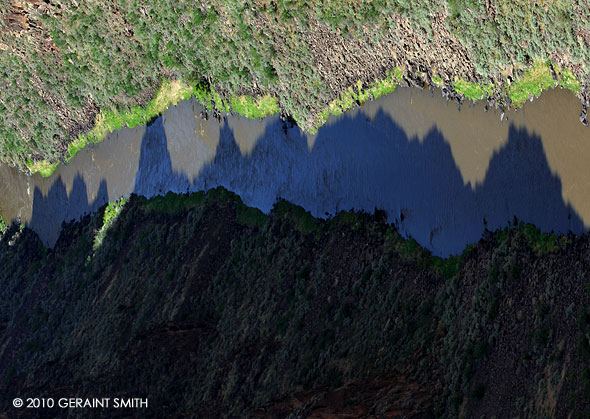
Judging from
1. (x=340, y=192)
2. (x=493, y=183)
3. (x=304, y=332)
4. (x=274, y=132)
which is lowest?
(x=304, y=332)

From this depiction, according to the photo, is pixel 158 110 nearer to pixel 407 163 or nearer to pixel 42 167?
pixel 42 167

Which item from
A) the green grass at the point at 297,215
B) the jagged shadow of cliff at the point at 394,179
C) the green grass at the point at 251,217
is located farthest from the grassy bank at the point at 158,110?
the green grass at the point at 297,215

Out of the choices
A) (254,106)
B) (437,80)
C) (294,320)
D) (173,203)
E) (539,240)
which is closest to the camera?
(539,240)

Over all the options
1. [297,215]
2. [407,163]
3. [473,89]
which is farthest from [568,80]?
[297,215]

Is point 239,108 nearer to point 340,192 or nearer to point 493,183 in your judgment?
point 340,192

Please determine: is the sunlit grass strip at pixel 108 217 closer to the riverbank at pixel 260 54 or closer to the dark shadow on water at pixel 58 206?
the dark shadow on water at pixel 58 206

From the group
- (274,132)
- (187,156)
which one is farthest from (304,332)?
(187,156)
